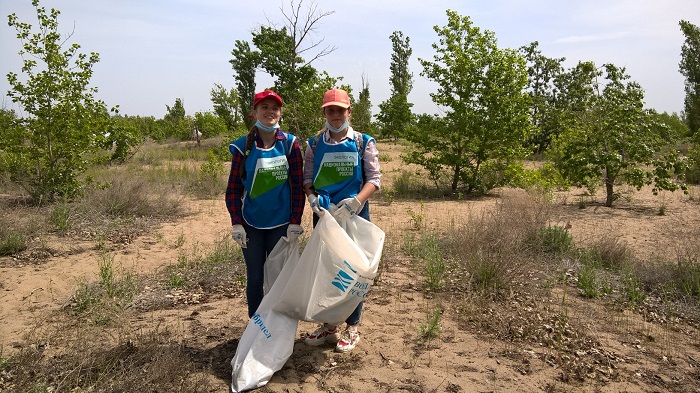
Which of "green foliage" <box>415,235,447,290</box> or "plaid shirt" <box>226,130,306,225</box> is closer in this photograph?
"plaid shirt" <box>226,130,306,225</box>

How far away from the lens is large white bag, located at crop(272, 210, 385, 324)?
289cm

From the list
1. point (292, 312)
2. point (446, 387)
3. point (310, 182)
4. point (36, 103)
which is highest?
point (36, 103)

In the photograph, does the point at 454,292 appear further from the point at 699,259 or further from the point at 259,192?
the point at 699,259

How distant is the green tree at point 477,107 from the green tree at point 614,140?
117 centimetres

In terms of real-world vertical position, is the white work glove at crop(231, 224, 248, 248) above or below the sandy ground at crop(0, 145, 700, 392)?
above

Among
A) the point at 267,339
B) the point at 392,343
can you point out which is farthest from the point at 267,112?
the point at 392,343

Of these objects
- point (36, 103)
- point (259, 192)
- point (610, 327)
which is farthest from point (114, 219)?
point (610, 327)

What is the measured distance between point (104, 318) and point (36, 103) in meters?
5.53

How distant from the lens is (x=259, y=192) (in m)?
2.98

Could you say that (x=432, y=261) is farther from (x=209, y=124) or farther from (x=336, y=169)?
(x=209, y=124)

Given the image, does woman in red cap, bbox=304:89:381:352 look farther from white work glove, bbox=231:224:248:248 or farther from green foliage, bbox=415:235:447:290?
green foliage, bbox=415:235:447:290

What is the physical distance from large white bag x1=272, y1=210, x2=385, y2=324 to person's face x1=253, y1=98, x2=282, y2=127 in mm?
671

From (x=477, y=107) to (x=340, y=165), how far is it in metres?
8.25

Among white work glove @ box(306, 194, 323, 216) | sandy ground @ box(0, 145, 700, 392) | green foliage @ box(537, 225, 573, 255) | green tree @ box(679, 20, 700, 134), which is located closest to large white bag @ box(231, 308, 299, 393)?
sandy ground @ box(0, 145, 700, 392)
